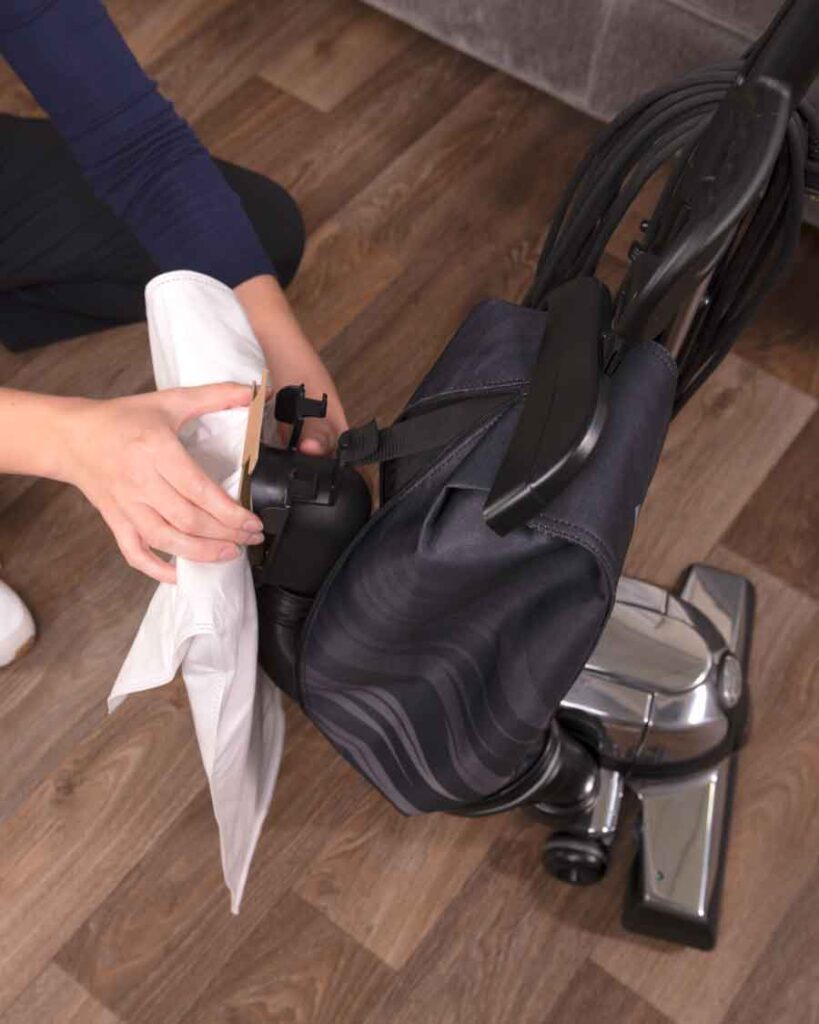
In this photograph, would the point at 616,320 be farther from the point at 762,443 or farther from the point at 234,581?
the point at 762,443

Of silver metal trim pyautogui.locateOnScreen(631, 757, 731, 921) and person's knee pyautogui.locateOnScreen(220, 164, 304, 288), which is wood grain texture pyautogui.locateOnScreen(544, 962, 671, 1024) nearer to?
silver metal trim pyautogui.locateOnScreen(631, 757, 731, 921)

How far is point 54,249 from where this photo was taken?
1.29 metres

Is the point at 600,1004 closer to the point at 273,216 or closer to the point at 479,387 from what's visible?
the point at 479,387

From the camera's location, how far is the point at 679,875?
111 centimetres

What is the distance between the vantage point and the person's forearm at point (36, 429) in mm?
706

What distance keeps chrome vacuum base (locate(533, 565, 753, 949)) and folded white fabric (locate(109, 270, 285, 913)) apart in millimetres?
409

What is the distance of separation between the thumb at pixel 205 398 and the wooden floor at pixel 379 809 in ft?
2.05

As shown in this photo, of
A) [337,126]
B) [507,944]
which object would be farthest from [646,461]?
[337,126]

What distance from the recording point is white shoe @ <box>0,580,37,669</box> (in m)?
1.19

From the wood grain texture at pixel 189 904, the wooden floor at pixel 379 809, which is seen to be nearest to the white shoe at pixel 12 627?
the wooden floor at pixel 379 809

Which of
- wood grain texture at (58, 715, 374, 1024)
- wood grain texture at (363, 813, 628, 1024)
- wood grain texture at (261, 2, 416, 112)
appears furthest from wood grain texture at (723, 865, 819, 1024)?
wood grain texture at (261, 2, 416, 112)

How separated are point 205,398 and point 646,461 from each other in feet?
0.81

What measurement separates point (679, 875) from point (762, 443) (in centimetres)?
55

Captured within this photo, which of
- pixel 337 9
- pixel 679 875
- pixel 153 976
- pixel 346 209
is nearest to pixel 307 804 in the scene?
pixel 153 976
